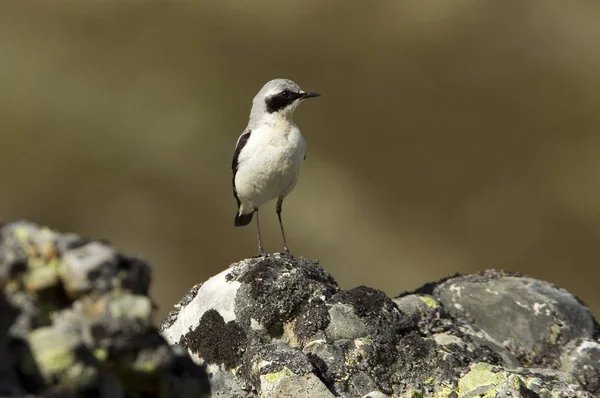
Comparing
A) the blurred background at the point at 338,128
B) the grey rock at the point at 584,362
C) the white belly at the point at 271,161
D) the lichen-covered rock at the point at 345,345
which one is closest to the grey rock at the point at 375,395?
the lichen-covered rock at the point at 345,345

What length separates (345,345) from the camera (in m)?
10.5

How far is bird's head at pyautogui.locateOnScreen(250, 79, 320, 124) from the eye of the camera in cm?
1527

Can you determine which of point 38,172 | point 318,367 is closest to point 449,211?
point 38,172

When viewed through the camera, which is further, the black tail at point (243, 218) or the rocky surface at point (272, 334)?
the black tail at point (243, 218)

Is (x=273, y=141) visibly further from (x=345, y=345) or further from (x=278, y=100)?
→ (x=345, y=345)

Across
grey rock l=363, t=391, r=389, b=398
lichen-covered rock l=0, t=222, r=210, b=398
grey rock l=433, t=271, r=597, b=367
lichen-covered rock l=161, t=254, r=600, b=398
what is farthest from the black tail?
lichen-covered rock l=0, t=222, r=210, b=398

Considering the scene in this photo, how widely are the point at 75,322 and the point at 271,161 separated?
9189 mm

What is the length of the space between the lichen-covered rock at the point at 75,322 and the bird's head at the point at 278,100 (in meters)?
8.85

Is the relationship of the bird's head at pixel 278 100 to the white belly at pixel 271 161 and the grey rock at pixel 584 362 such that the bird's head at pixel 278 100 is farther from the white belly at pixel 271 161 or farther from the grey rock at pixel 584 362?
the grey rock at pixel 584 362

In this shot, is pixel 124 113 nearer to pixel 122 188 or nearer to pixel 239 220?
pixel 122 188

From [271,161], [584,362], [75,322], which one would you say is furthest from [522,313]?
[75,322]

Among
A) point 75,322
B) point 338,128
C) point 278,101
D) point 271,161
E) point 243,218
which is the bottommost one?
point 75,322

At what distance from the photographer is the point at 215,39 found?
1804 inches

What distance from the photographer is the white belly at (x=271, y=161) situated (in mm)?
15172
